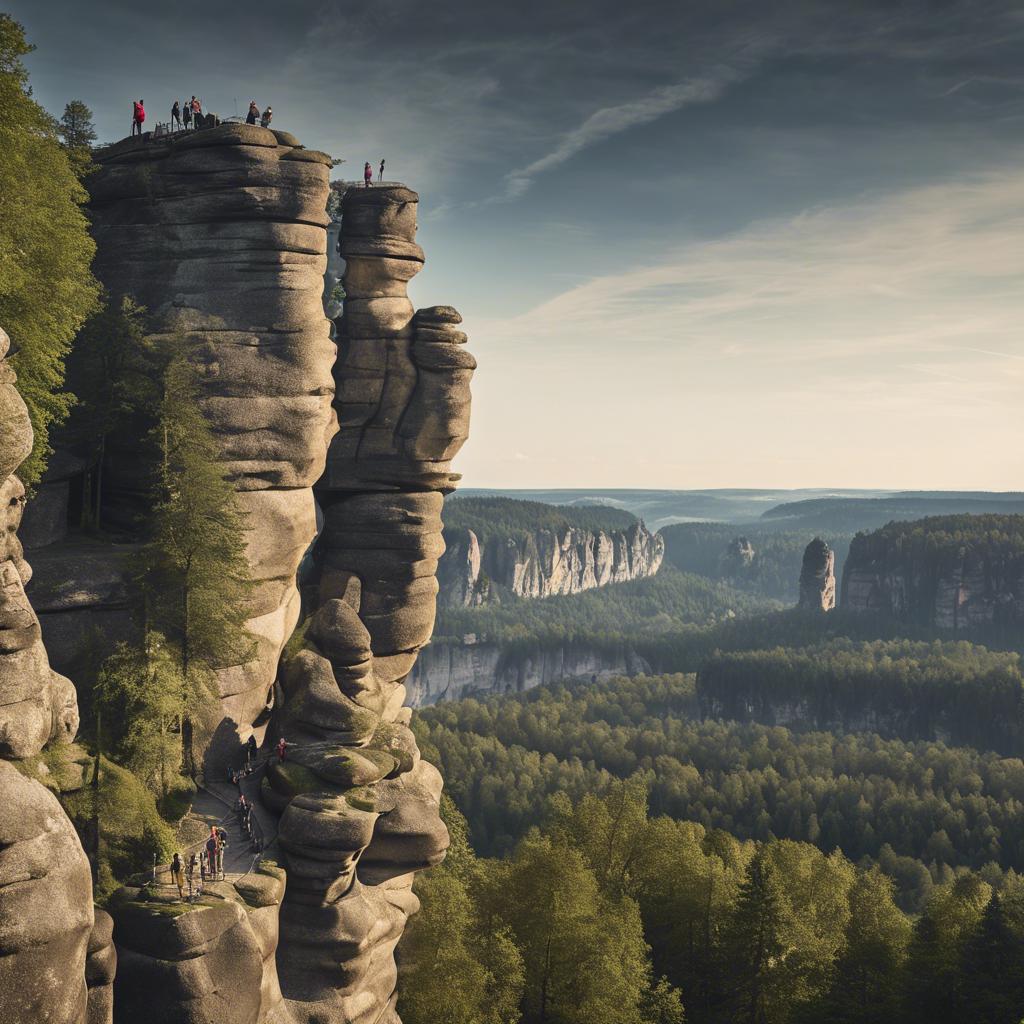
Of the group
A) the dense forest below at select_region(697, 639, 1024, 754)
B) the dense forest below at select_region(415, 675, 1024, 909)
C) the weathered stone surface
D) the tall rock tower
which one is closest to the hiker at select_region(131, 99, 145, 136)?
the tall rock tower

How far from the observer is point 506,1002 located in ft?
157

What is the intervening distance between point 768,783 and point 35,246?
108 meters

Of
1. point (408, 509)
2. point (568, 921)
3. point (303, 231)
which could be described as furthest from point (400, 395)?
point (568, 921)

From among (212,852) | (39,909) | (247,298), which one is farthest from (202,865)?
(247,298)

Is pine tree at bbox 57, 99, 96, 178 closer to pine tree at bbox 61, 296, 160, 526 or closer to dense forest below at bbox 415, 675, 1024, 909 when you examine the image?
pine tree at bbox 61, 296, 160, 526

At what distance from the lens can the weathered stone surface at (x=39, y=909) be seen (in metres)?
28.0

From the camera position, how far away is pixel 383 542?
54031mm

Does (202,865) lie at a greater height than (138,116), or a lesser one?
lesser

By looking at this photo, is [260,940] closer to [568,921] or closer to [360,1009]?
[360,1009]

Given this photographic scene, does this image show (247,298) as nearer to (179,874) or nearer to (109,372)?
(109,372)

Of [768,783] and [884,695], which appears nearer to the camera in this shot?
[768,783]

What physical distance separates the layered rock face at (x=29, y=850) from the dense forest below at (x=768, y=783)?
71793 millimetres

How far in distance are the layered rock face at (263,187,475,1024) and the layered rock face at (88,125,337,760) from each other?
3.34 m

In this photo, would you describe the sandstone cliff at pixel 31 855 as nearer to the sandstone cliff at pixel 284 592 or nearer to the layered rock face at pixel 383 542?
the sandstone cliff at pixel 284 592
